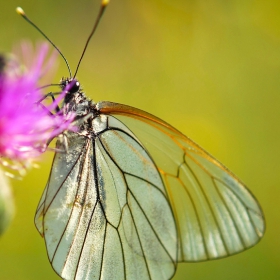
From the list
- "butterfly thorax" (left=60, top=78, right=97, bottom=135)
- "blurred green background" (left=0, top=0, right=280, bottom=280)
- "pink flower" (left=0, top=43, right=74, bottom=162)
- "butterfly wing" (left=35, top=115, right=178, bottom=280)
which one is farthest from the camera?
"blurred green background" (left=0, top=0, right=280, bottom=280)

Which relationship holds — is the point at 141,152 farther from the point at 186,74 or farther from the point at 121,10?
the point at 121,10

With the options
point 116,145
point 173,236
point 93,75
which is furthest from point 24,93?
point 93,75

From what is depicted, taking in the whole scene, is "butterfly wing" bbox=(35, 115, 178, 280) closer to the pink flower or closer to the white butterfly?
the white butterfly

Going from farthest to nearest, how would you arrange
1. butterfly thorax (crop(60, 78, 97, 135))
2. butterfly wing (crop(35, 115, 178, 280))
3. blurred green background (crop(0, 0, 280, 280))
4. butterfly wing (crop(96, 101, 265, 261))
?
blurred green background (crop(0, 0, 280, 280))
butterfly wing (crop(96, 101, 265, 261))
butterfly wing (crop(35, 115, 178, 280))
butterfly thorax (crop(60, 78, 97, 135))

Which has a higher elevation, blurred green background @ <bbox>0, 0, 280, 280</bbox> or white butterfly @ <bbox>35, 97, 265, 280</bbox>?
blurred green background @ <bbox>0, 0, 280, 280</bbox>

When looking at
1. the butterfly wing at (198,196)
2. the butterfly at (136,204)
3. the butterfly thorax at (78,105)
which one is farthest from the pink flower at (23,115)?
the butterfly wing at (198,196)

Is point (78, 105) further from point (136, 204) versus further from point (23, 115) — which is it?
point (136, 204)

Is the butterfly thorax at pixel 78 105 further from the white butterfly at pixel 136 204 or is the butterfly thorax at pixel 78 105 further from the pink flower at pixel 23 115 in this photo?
the pink flower at pixel 23 115

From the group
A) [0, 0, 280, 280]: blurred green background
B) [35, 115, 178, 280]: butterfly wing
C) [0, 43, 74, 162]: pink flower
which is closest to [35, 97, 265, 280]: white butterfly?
[35, 115, 178, 280]: butterfly wing

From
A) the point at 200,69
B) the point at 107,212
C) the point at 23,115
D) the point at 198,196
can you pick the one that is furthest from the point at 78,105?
the point at 200,69
